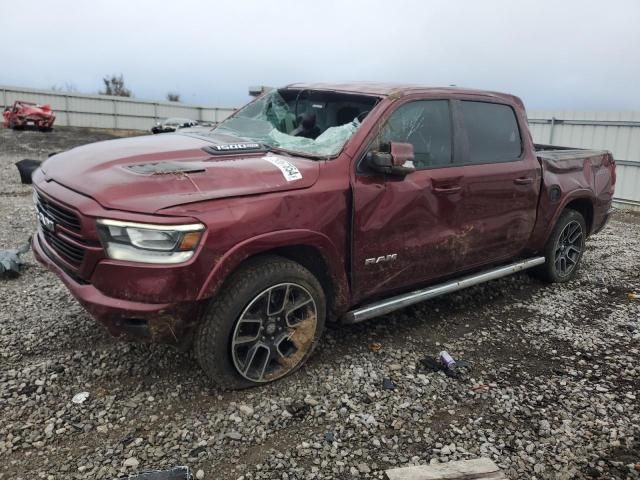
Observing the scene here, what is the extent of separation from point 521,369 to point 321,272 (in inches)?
66.0

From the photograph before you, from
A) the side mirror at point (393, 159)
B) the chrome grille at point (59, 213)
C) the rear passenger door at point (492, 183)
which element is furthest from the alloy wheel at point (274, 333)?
the rear passenger door at point (492, 183)

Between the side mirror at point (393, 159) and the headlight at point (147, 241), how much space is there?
1314 millimetres

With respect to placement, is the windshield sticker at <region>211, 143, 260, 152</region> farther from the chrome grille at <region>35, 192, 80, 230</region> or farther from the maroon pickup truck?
the chrome grille at <region>35, 192, 80, 230</region>

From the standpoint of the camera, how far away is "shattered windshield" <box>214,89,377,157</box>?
3.75 meters

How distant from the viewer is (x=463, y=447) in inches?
116

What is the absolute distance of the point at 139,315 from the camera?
282cm

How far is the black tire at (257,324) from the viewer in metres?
3.04

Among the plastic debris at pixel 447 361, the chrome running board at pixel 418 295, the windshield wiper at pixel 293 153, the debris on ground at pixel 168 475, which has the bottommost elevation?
the debris on ground at pixel 168 475

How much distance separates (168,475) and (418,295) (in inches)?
86.5

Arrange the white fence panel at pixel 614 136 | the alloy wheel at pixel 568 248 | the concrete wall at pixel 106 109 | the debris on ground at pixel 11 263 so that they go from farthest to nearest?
the concrete wall at pixel 106 109, the white fence panel at pixel 614 136, the alloy wheel at pixel 568 248, the debris on ground at pixel 11 263

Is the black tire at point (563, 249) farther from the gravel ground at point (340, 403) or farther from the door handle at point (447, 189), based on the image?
the door handle at point (447, 189)

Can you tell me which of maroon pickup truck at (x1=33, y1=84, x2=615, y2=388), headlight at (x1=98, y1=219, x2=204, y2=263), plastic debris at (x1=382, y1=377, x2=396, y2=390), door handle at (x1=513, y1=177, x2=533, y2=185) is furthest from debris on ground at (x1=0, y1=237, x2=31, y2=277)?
door handle at (x1=513, y1=177, x2=533, y2=185)

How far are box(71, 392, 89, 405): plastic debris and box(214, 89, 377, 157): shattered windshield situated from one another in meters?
2.06

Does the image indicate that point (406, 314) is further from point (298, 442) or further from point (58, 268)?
point (58, 268)
